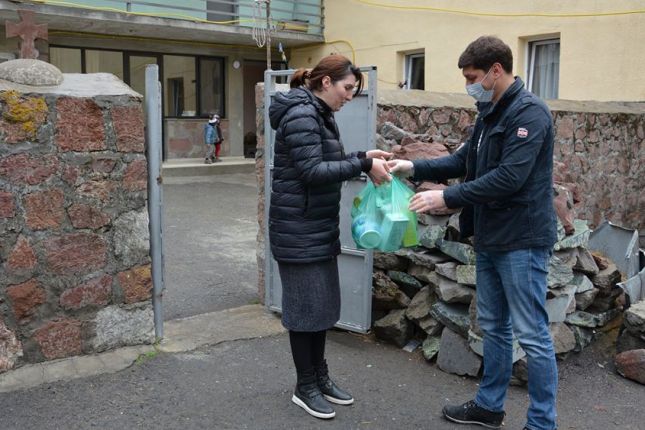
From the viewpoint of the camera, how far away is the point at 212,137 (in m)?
16.8

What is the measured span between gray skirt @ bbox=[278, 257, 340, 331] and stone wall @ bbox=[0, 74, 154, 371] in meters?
1.24

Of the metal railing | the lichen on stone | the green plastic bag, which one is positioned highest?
the metal railing

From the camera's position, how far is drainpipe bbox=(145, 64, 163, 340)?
4008mm

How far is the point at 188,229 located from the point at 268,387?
17.3ft

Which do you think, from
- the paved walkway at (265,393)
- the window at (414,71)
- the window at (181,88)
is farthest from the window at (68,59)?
the paved walkway at (265,393)

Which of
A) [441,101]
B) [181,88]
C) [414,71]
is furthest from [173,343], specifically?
[181,88]

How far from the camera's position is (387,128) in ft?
17.5

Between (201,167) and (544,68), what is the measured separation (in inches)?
318

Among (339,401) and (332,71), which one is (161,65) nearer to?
(332,71)

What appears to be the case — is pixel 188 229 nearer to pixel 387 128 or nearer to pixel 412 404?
pixel 387 128

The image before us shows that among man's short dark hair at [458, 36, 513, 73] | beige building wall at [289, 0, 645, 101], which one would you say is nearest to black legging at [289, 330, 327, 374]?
man's short dark hair at [458, 36, 513, 73]

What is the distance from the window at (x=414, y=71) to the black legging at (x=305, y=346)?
12.5 metres

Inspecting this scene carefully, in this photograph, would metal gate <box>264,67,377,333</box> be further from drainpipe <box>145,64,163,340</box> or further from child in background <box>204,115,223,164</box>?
child in background <box>204,115,223,164</box>

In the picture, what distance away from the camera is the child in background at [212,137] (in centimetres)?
1678
